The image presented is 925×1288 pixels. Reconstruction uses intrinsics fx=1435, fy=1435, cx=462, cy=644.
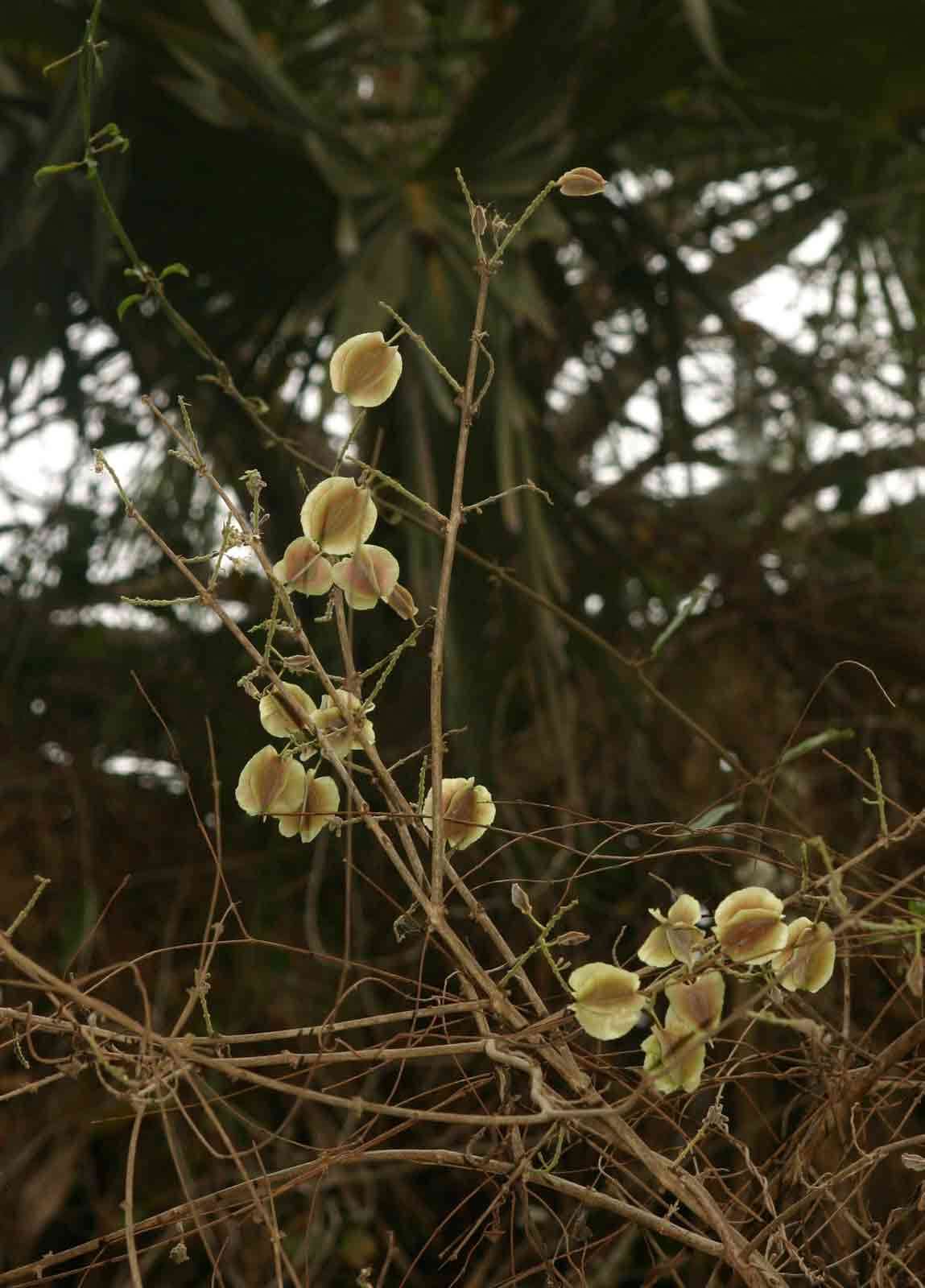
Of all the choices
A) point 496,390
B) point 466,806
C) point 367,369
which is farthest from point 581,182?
point 496,390

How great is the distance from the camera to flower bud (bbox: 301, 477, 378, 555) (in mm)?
411

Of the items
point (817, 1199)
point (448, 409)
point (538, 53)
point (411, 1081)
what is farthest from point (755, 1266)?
point (411, 1081)

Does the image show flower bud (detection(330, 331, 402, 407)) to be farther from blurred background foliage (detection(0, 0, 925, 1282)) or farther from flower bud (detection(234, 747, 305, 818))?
blurred background foliage (detection(0, 0, 925, 1282))

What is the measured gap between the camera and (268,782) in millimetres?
416

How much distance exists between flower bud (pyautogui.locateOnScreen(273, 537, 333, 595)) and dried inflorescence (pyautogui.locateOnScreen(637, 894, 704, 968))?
141 millimetres

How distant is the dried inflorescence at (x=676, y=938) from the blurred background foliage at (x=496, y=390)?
0.59m

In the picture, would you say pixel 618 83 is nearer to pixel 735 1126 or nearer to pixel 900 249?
pixel 900 249

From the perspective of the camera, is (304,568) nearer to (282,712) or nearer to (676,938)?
(282,712)

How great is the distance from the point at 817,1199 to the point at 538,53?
114 cm

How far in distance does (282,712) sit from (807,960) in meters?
0.16

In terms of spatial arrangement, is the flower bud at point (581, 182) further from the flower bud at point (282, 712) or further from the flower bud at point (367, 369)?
the flower bud at point (282, 712)

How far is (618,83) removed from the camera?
1.35 m

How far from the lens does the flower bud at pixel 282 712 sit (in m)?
0.41

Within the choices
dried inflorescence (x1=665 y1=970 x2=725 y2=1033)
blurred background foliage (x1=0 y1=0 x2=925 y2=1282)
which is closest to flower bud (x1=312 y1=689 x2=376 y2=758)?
dried inflorescence (x1=665 y1=970 x2=725 y2=1033)
